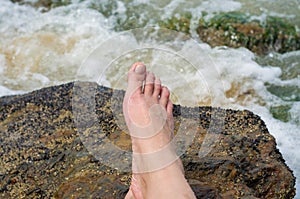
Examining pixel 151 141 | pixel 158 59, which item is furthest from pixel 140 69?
pixel 158 59

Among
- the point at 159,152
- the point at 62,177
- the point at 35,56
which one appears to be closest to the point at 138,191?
the point at 159,152

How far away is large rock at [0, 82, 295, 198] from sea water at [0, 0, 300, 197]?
248 millimetres

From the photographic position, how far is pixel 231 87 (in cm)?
430

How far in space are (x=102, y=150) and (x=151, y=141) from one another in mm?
322

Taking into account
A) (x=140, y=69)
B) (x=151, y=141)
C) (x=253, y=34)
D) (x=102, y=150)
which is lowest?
(x=253, y=34)

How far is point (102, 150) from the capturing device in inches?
106

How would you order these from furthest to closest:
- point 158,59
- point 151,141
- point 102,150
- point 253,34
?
1. point 253,34
2. point 158,59
3. point 102,150
4. point 151,141

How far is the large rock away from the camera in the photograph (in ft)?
8.27

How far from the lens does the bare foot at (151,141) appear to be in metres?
2.32

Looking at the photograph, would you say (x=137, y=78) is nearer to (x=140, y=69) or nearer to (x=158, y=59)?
(x=140, y=69)

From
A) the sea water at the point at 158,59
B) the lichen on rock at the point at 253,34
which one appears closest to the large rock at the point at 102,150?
the sea water at the point at 158,59

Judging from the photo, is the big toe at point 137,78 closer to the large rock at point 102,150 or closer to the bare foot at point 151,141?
the bare foot at point 151,141

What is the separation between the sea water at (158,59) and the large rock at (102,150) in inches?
9.8

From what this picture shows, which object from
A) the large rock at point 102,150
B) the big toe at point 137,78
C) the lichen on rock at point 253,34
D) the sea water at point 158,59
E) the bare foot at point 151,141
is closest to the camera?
the bare foot at point 151,141
